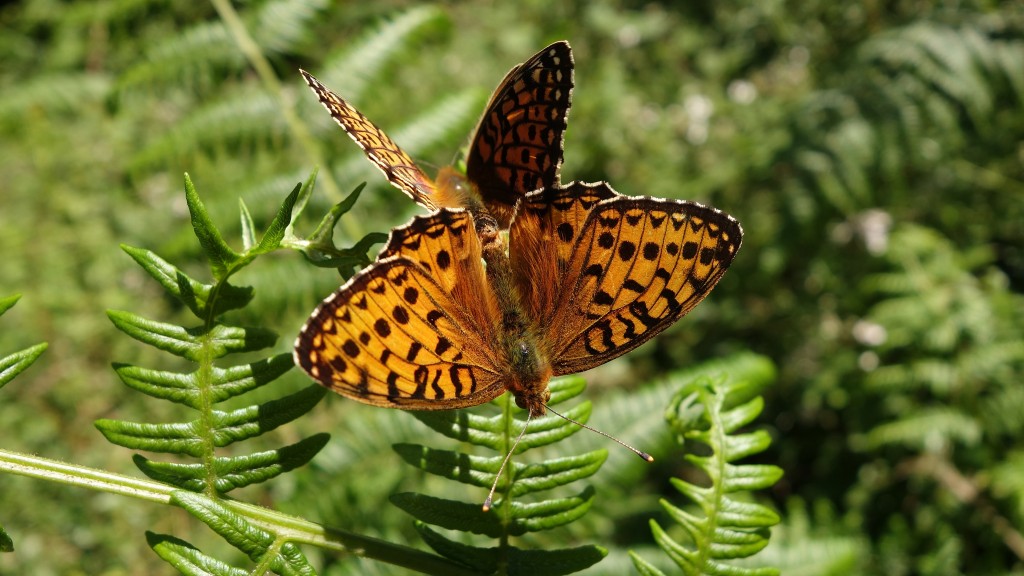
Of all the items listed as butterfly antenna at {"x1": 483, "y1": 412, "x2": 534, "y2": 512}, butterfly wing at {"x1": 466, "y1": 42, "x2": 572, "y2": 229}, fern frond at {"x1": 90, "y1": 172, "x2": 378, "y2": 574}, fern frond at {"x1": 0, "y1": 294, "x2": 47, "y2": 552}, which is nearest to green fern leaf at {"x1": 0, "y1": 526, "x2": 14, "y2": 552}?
fern frond at {"x1": 0, "y1": 294, "x2": 47, "y2": 552}

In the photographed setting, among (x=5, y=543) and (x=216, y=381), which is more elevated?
(x=216, y=381)

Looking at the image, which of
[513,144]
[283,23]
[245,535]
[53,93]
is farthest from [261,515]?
[53,93]

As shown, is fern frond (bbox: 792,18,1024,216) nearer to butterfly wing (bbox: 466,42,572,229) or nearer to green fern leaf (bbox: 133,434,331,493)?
butterfly wing (bbox: 466,42,572,229)

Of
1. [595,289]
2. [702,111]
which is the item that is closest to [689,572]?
[595,289]

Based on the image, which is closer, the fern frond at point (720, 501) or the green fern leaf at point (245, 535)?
the green fern leaf at point (245, 535)

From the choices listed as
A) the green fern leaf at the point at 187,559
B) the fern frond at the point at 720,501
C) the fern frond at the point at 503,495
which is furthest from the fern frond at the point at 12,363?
the fern frond at the point at 720,501

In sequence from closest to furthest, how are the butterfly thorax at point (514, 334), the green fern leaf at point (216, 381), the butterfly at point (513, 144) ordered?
the green fern leaf at point (216, 381)
the butterfly thorax at point (514, 334)
the butterfly at point (513, 144)

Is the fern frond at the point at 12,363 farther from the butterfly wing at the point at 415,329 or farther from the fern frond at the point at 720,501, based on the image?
the fern frond at the point at 720,501

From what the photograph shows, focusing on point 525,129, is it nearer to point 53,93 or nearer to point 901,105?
point 901,105

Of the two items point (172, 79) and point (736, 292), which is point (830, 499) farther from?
point (172, 79)
